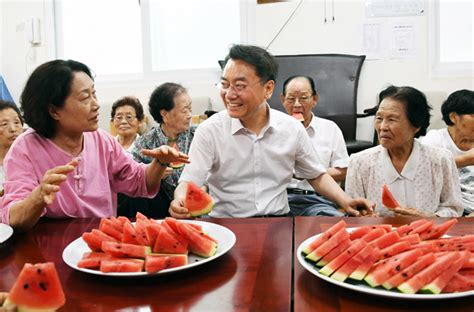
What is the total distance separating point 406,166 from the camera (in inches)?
87.4

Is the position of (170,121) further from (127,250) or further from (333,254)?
(333,254)

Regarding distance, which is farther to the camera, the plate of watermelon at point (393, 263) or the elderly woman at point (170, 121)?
the elderly woman at point (170, 121)

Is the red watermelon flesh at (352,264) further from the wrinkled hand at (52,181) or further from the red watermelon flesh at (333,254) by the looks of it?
the wrinkled hand at (52,181)

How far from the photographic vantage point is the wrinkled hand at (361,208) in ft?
5.61

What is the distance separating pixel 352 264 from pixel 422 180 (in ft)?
4.65

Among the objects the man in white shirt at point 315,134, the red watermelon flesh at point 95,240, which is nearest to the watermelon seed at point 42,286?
the red watermelon flesh at point 95,240

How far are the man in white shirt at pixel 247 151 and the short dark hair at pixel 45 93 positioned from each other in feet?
2.12

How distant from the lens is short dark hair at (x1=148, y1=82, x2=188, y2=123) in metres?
3.36

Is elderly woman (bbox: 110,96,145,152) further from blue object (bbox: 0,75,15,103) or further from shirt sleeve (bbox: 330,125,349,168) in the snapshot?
blue object (bbox: 0,75,15,103)

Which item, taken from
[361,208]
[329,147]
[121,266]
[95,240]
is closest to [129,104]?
[329,147]

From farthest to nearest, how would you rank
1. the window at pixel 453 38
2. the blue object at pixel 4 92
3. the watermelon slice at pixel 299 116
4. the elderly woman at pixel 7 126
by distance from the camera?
the blue object at pixel 4 92, the window at pixel 453 38, the watermelon slice at pixel 299 116, the elderly woman at pixel 7 126

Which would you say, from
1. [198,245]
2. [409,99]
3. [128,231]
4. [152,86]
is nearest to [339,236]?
[198,245]

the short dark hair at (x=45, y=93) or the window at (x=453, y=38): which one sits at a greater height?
the window at (x=453, y=38)

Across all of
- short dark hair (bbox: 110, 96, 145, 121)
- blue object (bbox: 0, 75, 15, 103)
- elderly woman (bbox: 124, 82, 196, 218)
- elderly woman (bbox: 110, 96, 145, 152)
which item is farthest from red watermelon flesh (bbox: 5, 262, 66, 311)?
blue object (bbox: 0, 75, 15, 103)
